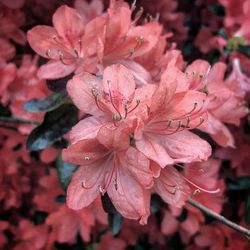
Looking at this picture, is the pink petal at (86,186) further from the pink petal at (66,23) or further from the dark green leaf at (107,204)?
the pink petal at (66,23)

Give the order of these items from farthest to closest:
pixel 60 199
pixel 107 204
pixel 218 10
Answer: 1. pixel 218 10
2. pixel 60 199
3. pixel 107 204

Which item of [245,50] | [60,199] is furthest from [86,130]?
[245,50]

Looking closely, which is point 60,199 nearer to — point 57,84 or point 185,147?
point 57,84

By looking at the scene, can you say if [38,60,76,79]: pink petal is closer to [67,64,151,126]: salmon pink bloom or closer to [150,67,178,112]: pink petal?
[67,64,151,126]: salmon pink bloom

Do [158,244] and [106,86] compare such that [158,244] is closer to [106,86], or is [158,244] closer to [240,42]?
[240,42]

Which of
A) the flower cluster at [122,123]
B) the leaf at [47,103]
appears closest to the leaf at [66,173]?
the flower cluster at [122,123]

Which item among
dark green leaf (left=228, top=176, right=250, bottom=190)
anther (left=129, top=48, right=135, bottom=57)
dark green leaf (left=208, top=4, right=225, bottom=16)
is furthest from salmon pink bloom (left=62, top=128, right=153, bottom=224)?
dark green leaf (left=208, top=4, right=225, bottom=16)

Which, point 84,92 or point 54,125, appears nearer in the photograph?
point 84,92
